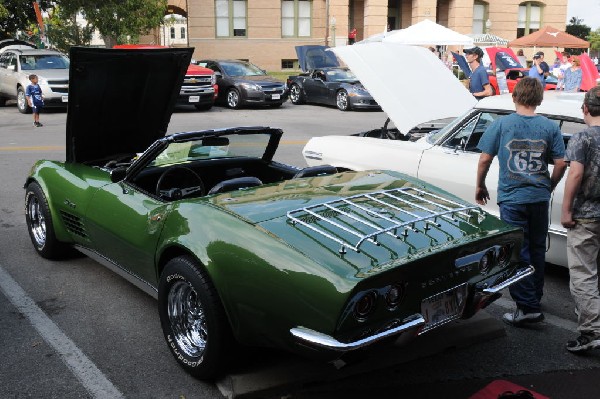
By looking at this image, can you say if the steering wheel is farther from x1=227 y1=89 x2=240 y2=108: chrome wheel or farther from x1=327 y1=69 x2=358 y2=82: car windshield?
x1=327 y1=69 x2=358 y2=82: car windshield

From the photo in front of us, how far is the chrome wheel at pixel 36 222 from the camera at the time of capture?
232 inches

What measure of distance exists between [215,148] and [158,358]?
69.7 inches

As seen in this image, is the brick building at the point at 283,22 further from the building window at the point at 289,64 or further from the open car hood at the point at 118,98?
the open car hood at the point at 118,98

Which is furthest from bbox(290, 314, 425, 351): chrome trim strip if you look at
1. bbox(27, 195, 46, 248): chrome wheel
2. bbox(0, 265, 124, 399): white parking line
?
bbox(27, 195, 46, 248): chrome wheel

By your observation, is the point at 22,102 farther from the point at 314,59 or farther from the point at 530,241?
the point at 530,241

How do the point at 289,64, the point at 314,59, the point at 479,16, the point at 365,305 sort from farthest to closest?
the point at 479,16 < the point at 289,64 < the point at 314,59 < the point at 365,305

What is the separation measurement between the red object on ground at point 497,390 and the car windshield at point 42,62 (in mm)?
18245

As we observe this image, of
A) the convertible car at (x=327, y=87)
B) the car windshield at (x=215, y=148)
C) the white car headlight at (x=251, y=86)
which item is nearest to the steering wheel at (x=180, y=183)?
the car windshield at (x=215, y=148)

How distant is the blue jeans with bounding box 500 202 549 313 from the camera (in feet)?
14.3

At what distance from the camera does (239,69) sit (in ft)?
68.9

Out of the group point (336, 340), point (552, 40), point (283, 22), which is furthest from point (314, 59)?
point (336, 340)

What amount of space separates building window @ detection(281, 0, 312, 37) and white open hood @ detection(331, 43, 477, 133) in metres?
32.6

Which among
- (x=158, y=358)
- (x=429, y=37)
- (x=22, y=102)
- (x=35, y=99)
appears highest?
(x=429, y=37)

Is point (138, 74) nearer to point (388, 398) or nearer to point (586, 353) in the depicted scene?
point (388, 398)
